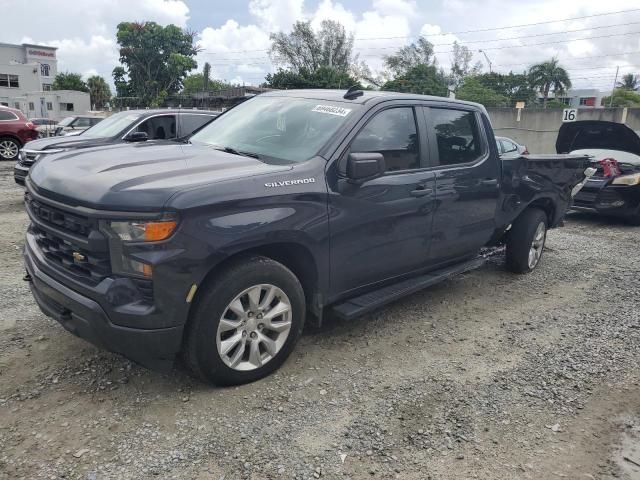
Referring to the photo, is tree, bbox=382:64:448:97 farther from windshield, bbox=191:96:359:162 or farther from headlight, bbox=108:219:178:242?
headlight, bbox=108:219:178:242

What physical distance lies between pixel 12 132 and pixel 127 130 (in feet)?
29.1

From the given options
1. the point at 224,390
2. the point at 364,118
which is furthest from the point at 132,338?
the point at 364,118

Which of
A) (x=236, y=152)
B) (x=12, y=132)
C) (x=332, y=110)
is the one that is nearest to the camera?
(x=236, y=152)

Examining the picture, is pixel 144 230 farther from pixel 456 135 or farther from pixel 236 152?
pixel 456 135

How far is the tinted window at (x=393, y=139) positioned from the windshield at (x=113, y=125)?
20.8ft

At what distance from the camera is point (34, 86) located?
62.5m

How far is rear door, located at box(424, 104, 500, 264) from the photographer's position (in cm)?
442

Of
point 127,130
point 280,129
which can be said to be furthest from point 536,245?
point 127,130

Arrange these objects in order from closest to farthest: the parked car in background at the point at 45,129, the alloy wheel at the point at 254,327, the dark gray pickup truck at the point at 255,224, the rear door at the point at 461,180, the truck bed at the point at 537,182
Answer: the dark gray pickup truck at the point at 255,224
the alloy wheel at the point at 254,327
the rear door at the point at 461,180
the truck bed at the point at 537,182
the parked car in background at the point at 45,129

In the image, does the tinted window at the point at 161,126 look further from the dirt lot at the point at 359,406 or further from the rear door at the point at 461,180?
the rear door at the point at 461,180

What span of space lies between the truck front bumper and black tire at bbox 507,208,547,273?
4.12m

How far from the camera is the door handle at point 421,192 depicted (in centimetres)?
410

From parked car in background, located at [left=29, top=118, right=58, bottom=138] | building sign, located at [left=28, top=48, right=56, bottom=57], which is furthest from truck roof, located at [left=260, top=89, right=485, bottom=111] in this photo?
building sign, located at [left=28, top=48, right=56, bottom=57]

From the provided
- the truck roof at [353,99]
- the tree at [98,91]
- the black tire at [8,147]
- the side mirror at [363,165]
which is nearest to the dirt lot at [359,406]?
the side mirror at [363,165]
